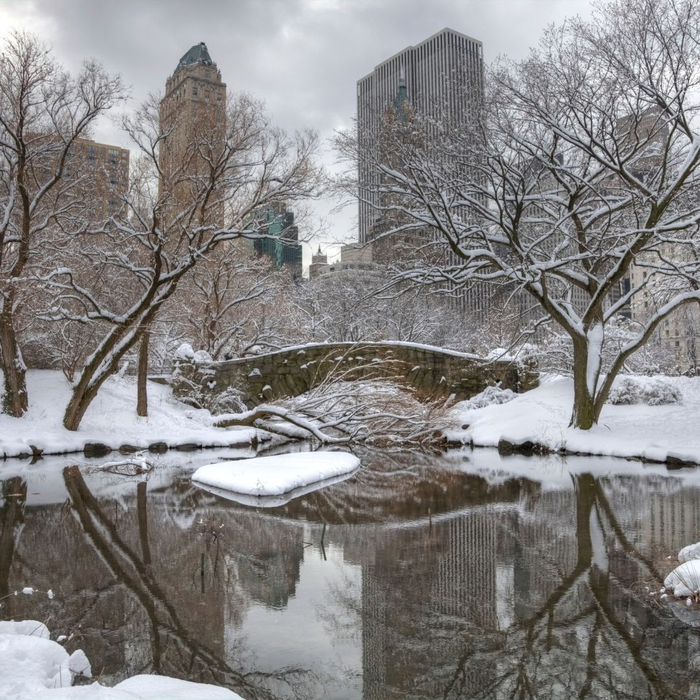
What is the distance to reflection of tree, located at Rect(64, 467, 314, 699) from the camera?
14.2 feet

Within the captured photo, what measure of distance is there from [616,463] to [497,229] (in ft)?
22.9

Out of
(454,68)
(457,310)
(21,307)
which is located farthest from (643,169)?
(457,310)

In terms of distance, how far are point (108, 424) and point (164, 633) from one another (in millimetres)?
15988

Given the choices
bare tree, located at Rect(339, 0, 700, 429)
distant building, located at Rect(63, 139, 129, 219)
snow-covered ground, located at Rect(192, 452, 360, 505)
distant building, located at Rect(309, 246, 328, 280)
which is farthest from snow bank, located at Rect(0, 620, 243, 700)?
distant building, located at Rect(309, 246, 328, 280)

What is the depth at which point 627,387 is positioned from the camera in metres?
19.9

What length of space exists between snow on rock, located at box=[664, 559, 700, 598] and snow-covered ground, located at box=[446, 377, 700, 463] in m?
9.69

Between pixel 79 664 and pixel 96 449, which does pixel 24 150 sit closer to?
pixel 96 449

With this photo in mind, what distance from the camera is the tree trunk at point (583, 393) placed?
57.2 feet

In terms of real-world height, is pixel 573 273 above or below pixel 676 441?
above

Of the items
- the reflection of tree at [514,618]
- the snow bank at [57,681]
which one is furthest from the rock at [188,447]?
the snow bank at [57,681]

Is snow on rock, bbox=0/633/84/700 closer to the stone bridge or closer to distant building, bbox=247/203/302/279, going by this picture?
distant building, bbox=247/203/302/279

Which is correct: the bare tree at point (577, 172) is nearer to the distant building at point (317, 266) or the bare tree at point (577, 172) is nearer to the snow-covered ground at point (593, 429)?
the snow-covered ground at point (593, 429)

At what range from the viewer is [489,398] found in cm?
2320

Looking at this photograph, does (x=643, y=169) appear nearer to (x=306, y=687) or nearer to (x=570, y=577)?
(x=570, y=577)
